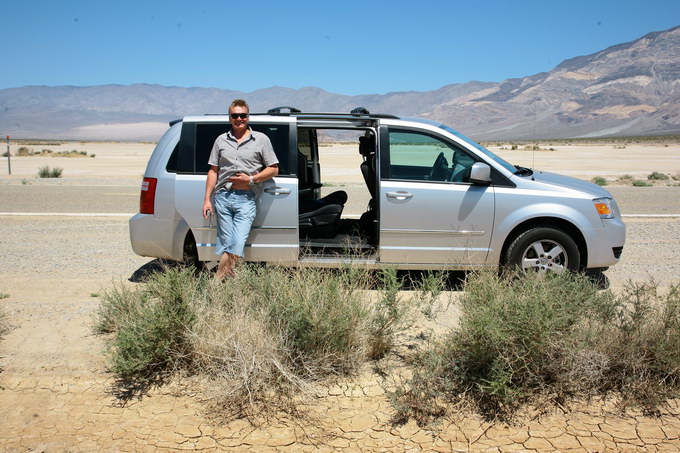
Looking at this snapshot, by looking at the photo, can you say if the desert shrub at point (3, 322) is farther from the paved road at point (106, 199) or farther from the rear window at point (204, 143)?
the paved road at point (106, 199)

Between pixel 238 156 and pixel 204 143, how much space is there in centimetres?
96

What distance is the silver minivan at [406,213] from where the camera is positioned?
6418 millimetres

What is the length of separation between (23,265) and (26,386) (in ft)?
12.9

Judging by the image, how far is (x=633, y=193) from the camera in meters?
17.1

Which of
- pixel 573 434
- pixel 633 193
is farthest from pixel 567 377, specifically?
pixel 633 193

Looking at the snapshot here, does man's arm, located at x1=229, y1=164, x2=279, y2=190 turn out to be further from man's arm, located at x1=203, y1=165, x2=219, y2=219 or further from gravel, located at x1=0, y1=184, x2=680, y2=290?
gravel, located at x1=0, y1=184, x2=680, y2=290

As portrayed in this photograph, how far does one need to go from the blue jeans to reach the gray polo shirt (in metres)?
0.12

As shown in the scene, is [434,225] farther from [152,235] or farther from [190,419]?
[190,419]

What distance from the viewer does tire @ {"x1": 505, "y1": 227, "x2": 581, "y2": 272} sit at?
636 cm

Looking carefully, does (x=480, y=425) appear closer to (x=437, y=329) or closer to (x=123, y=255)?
(x=437, y=329)

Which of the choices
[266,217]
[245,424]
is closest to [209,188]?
[266,217]

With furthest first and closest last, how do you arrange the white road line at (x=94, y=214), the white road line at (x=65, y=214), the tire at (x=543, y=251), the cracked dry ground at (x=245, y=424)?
1. the white road line at (x=65, y=214)
2. the white road line at (x=94, y=214)
3. the tire at (x=543, y=251)
4. the cracked dry ground at (x=245, y=424)

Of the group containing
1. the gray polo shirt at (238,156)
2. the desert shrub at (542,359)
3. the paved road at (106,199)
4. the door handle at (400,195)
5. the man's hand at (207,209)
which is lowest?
the desert shrub at (542,359)

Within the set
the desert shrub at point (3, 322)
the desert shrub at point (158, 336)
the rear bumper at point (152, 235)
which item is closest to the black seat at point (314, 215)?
the rear bumper at point (152, 235)
